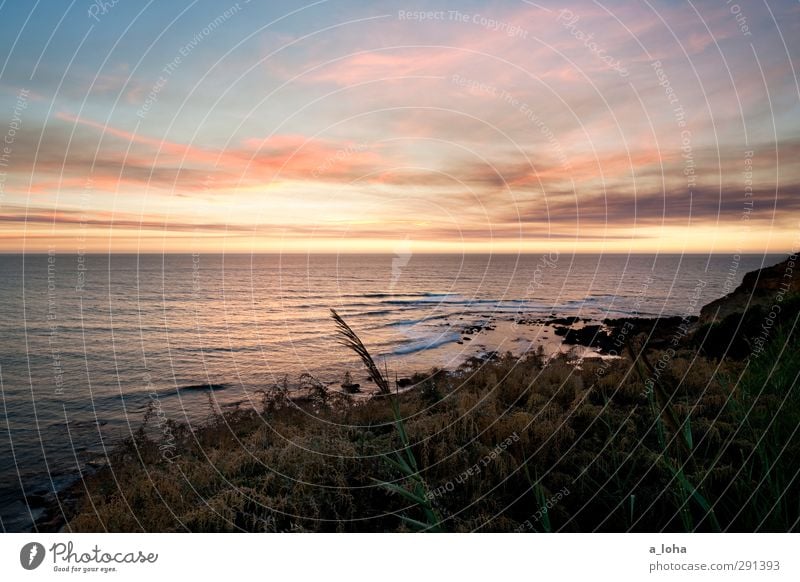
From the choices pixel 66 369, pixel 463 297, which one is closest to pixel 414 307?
pixel 463 297

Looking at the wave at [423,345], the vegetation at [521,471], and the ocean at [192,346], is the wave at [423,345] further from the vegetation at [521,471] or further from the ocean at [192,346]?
the vegetation at [521,471]

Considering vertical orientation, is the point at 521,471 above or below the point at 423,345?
above

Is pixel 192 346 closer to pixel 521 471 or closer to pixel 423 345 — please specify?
pixel 423 345

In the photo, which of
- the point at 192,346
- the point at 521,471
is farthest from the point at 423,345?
the point at 521,471

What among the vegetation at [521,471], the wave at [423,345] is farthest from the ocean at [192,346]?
the vegetation at [521,471]

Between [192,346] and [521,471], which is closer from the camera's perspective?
[521,471]

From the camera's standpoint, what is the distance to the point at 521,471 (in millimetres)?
5512

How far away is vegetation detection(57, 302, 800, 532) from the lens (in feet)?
10.9

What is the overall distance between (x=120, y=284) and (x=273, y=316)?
47393 mm

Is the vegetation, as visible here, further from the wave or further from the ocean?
the wave

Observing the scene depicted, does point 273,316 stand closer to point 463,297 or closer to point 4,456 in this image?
point 463,297

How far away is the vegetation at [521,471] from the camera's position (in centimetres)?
333

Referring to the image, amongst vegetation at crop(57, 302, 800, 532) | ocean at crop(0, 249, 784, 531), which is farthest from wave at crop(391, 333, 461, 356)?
vegetation at crop(57, 302, 800, 532)

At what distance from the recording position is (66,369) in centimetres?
2394
